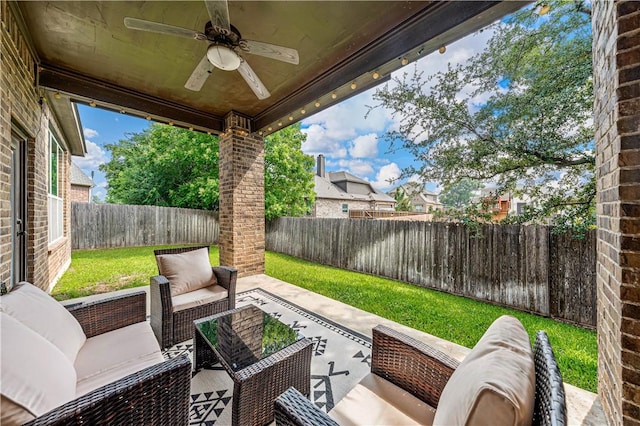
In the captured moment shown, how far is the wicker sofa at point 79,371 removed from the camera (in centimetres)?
94

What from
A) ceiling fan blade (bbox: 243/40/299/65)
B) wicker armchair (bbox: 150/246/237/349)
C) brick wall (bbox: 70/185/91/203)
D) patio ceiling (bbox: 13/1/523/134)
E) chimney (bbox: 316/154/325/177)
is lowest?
wicker armchair (bbox: 150/246/237/349)

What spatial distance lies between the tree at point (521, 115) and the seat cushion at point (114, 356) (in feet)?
14.6

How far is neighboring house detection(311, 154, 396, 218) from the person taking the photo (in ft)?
53.6

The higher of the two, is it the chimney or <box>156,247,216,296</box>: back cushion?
the chimney

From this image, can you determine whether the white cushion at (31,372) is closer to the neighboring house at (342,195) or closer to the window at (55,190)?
the window at (55,190)

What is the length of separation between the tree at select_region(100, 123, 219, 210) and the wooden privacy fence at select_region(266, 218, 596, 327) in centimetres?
658

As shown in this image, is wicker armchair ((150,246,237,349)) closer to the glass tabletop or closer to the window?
the glass tabletop

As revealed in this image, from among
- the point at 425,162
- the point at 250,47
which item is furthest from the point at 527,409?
the point at 425,162

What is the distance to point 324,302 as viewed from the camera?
12.3ft

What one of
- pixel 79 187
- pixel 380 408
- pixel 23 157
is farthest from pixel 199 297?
pixel 79 187

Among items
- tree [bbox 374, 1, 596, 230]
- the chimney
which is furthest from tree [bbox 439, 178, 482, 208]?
the chimney

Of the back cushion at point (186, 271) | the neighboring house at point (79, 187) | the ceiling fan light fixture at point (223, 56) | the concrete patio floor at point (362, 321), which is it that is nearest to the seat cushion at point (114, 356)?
the back cushion at point (186, 271)

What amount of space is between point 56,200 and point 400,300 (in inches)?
269

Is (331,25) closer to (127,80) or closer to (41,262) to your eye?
(127,80)
